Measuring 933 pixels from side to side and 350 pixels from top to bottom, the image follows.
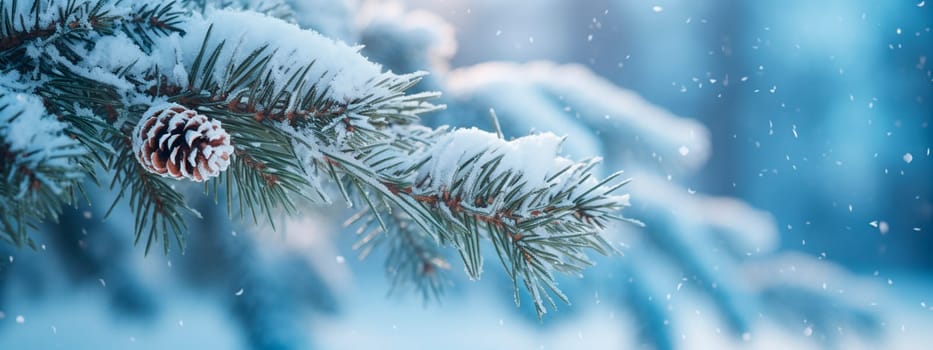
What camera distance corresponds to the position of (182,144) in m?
0.28

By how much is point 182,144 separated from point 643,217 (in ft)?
2.77

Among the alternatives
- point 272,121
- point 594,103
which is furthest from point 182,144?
point 594,103

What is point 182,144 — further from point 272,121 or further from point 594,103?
point 594,103

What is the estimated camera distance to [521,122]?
895 mm

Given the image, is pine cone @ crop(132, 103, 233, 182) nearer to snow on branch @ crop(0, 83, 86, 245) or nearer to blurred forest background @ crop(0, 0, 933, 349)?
snow on branch @ crop(0, 83, 86, 245)

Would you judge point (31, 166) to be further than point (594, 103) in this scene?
No

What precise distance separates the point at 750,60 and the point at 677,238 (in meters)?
2.32

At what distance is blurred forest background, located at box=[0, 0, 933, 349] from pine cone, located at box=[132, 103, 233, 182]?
0.80 feet

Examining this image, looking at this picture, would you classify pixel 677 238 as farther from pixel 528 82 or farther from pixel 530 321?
pixel 530 321

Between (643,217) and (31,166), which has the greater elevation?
(643,217)

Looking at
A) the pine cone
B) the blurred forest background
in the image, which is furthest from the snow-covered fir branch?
the blurred forest background

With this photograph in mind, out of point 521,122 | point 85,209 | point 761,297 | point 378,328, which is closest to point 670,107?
point 761,297

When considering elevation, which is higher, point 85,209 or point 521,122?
point 521,122

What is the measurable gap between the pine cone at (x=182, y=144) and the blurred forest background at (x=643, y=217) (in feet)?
0.80
